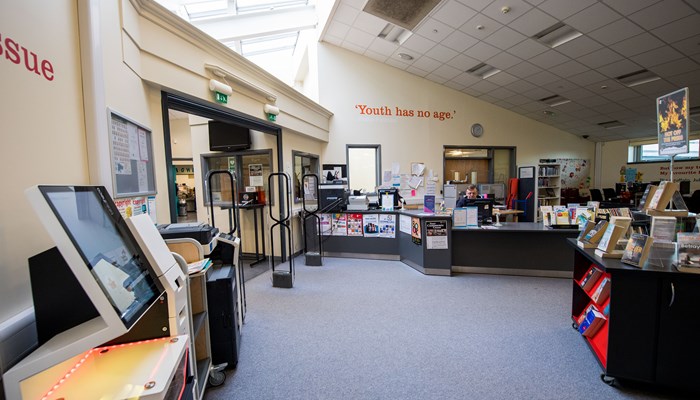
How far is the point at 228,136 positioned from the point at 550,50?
538 centimetres

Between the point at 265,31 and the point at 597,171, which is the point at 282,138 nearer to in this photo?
the point at 265,31

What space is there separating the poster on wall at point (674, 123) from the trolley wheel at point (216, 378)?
3616mm

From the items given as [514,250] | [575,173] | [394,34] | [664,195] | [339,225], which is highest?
[394,34]

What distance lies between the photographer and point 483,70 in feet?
18.1

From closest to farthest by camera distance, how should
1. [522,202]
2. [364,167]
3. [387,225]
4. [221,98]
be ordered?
[221,98] < [387,225] < [364,167] < [522,202]

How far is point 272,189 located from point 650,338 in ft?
15.0

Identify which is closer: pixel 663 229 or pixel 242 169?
pixel 663 229

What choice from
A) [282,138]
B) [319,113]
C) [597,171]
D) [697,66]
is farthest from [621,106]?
[282,138]

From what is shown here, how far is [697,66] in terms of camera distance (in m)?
4.44

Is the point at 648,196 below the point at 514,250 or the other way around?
the other way around

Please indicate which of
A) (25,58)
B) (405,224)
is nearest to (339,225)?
(405,224)

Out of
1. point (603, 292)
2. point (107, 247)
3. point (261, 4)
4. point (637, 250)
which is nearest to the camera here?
point (107, 247)

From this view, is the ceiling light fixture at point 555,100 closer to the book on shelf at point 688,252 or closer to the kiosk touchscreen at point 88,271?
the book on shelf at point 688,252

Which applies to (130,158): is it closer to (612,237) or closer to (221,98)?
(221,98)
